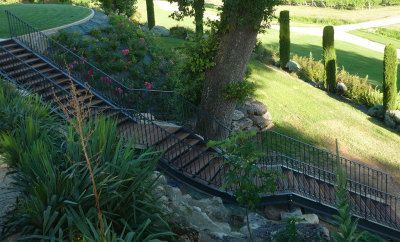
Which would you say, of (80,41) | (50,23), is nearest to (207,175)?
(80,41)

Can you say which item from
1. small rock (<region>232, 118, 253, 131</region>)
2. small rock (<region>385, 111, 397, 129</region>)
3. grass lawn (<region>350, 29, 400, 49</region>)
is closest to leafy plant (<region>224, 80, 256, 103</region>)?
small rock (<region>232, 118, 253, 131</region>)

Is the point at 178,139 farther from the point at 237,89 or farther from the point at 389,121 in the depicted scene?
the point at 389,121

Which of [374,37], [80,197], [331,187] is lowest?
[331,187]

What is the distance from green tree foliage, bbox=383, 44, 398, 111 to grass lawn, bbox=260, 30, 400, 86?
501 cm

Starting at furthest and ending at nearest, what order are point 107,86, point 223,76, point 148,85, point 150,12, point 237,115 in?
point 150,12
point 237,115
point 148,85
point 107,86
point 223,76

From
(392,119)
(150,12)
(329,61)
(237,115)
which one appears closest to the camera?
(237,115)

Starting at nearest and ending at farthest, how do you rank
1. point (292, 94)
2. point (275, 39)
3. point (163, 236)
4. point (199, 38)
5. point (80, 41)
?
point (163, 236) < point (199, 38) < point (80, 41) < point (292, 94) < point (275, 39)

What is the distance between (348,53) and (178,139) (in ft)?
82.0

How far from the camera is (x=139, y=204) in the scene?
6.76m

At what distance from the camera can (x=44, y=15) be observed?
21.7 m

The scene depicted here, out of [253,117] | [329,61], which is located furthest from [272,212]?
[329,61]

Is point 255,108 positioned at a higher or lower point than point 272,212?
higher

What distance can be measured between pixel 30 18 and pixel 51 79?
6981mm

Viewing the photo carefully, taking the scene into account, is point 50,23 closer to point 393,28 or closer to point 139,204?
point 139,204
